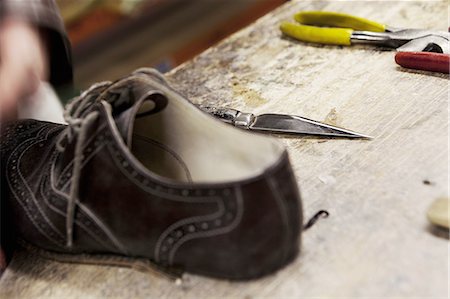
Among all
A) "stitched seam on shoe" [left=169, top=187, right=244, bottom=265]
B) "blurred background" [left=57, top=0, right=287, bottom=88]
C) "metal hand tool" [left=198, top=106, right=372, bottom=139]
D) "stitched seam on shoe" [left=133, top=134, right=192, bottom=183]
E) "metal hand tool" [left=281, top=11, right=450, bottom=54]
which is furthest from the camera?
"blurred background" [left=57, top=0, right=287, bottom=88]

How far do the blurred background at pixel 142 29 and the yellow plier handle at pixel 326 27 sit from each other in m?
0.76

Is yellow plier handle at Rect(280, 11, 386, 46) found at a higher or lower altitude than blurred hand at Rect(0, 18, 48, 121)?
lower

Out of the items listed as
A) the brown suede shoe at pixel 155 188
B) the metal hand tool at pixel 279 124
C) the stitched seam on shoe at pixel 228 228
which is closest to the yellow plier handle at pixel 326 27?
the metal hand tool at pixel 279 124

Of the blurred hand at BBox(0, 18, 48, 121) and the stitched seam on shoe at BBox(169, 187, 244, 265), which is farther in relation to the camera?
the blurred hand at BBox(0, 18, 48, 121)

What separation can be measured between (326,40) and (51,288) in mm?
609

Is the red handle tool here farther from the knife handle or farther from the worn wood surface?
the knife handle

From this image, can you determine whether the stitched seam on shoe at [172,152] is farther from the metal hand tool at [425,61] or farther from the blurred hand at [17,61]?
the metal hand tool at [425,61]

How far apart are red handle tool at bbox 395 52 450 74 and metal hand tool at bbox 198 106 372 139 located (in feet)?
0.59

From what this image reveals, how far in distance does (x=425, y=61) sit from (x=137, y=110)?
1.44ft

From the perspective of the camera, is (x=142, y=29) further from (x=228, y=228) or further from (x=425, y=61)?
(x=228, y=228)

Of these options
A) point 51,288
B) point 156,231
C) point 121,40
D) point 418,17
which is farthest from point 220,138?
point 121,40

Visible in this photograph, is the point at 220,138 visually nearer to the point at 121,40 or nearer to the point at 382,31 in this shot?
the point at 382,31

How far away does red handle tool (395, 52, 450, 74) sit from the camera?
0.83 meters

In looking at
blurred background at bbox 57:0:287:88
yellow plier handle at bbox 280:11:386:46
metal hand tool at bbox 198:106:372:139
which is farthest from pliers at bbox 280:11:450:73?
blurred background at bbox 57:0:287:88
